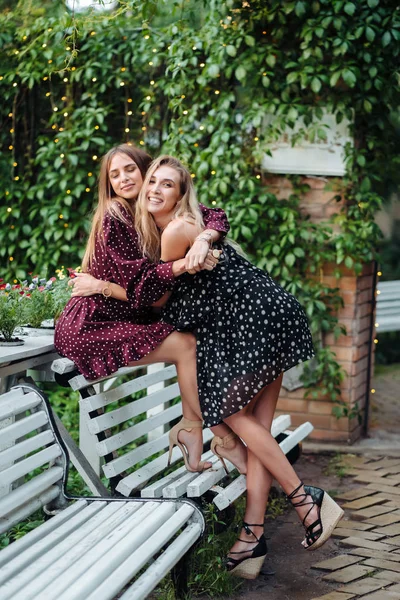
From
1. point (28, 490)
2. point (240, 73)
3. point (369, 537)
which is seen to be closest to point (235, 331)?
point (28, 490)

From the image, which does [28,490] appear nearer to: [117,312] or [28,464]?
[28,464]

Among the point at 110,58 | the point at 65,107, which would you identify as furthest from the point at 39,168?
the point at 110,58

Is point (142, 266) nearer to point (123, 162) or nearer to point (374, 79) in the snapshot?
point (123, 162)

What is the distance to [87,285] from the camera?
336cm

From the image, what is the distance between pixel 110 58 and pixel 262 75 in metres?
1.09

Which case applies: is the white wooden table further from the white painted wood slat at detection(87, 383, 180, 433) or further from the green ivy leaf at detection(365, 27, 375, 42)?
the green ivy leaf at detection(365, 27, 375, 42)

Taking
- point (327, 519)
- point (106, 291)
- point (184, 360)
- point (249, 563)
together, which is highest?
point (106, 291)

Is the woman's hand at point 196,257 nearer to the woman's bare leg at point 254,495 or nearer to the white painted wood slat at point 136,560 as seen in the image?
the woman's bare leg at point 254,495

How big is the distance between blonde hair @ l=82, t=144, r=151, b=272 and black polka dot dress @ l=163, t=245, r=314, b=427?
39 cm

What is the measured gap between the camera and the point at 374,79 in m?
4.83

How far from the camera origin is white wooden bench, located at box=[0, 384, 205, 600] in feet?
7.09

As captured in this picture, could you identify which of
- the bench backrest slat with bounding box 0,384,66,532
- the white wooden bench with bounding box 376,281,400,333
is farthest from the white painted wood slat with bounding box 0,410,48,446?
the white wooden bench with bounding box 376,281,400,333

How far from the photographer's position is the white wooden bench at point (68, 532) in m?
2.16

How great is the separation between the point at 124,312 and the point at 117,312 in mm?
31
